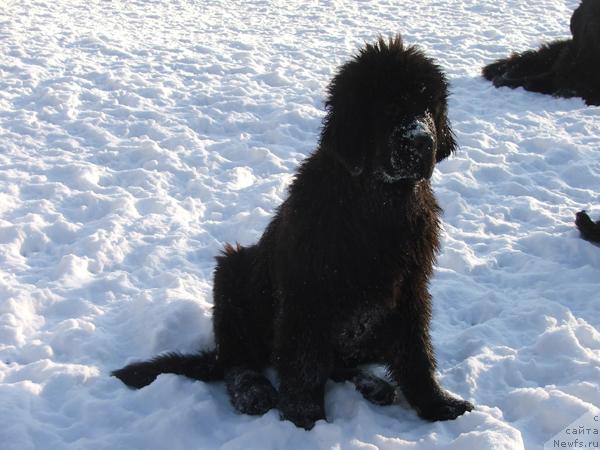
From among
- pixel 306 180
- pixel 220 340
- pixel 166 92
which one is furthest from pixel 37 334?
pixel 166 92

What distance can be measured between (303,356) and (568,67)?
23.3 feet

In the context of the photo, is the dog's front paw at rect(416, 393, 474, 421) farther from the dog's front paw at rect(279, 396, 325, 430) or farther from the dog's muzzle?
the dog's muzzle

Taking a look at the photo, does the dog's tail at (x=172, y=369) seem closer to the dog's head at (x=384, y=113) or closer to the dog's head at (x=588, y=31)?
the dog's head at (x=384, y=113)

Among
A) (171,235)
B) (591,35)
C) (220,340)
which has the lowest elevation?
(171,235)

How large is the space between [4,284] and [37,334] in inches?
27.2

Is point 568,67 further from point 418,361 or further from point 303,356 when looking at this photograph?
point 303,356

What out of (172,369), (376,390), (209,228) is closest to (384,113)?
(376,390)

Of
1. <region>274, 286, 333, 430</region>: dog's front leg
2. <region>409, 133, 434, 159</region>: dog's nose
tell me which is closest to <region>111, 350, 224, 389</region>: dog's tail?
<region>274, 286, 333, 430</region>: dog's front leg

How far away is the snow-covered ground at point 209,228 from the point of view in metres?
3.07

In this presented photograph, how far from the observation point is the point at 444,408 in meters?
3.13

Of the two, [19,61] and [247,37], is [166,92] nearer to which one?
[19,61]

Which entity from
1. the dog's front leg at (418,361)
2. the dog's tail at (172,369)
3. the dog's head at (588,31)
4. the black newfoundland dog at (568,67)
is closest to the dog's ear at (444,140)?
the dog's front leg at (418,361)

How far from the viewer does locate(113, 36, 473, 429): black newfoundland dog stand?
9.32 ft

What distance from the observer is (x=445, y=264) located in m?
4.86
